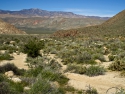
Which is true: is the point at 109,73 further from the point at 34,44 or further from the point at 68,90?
the point at 34,44

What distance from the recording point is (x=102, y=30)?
62.1 meters

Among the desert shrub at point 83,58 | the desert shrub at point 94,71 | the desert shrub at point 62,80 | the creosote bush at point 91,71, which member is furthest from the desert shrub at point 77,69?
the desert shrub at point 83,58

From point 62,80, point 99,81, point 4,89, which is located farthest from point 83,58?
point 4,89

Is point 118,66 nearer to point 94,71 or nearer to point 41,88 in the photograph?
point 94,71

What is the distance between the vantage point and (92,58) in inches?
664

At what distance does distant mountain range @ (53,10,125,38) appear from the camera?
56.0 metres

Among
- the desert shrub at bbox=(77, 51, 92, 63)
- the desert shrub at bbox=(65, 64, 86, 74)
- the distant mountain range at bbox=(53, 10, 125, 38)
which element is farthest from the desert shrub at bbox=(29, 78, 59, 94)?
the distant mountain range at bbox=(53, 10, 125, 38)

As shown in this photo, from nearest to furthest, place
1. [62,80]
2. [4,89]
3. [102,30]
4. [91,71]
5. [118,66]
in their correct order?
[4,89]
[62,80]
[91,71]
[118,66]
[102,30]

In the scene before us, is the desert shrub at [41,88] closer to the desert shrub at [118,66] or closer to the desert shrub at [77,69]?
the desert shrub at [77,69]

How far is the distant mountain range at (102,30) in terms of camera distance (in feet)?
184

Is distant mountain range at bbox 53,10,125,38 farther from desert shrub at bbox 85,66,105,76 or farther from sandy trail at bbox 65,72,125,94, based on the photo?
sandy trail at bbox 65,72,125,94

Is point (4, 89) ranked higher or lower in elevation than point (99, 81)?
higher

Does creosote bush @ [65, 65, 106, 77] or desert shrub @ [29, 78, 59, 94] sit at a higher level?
desert shrub @ [29, 78, 59, 94]

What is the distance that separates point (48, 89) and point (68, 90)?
1746 mm
